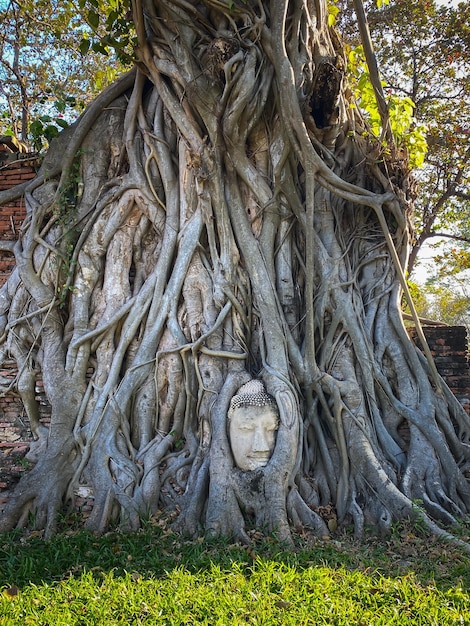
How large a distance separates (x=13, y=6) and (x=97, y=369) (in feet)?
18.5

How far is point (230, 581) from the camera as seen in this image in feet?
9.12

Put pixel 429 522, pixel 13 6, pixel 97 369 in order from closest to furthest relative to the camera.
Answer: pixel 429 522 < pixel 97 369 < pixel 13 6

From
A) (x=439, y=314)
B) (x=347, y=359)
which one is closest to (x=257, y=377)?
(x=347, y=359)

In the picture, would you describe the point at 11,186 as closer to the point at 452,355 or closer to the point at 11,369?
the point at 11,369

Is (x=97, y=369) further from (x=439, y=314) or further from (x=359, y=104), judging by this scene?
(x=439, y=314)

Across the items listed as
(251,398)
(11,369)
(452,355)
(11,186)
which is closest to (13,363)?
(11,369)

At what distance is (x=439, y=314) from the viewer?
22.3 meters

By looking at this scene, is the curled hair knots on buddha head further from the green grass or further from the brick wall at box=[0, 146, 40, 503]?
the brick wall at box=[0, 146, 40, 503]

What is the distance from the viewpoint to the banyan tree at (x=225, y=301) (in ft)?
12.8

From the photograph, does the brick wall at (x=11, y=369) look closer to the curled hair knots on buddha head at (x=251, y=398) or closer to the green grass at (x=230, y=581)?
the green grass at (x=230, y=581)

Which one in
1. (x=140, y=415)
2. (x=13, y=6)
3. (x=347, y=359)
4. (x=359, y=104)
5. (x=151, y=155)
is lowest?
(x=140, y=415)

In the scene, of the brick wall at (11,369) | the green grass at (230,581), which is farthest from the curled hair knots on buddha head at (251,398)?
the brick wall at (11,369)

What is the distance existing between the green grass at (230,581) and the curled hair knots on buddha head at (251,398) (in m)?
0.84

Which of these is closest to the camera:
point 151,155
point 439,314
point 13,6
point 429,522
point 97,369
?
point 429,522
